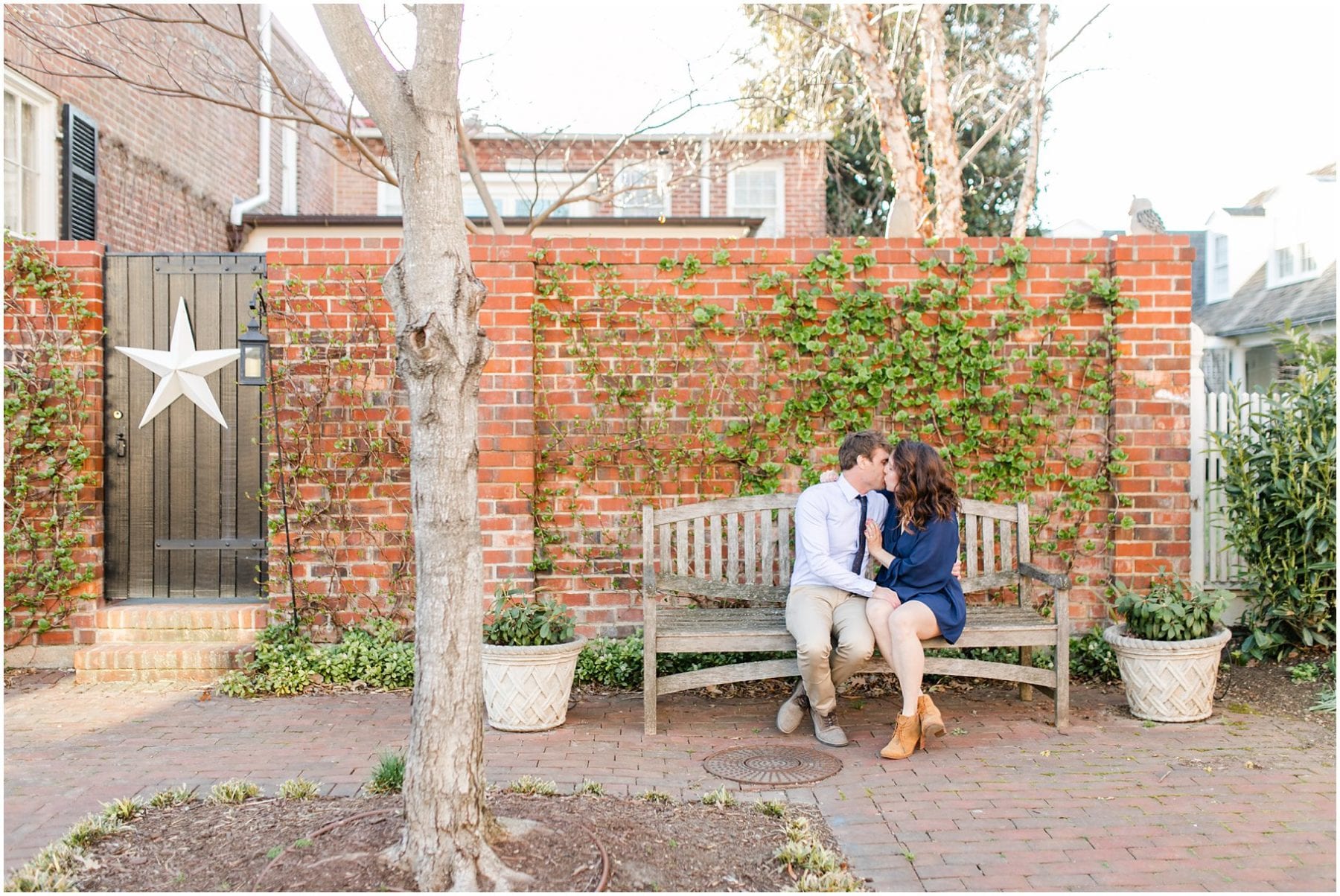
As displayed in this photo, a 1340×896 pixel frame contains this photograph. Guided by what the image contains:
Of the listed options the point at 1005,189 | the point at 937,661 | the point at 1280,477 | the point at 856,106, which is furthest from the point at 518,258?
the point at 1005,189

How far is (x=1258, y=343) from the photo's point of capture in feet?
56.6

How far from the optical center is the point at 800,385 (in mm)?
5762

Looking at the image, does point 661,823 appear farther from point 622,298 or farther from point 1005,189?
point 1005,189

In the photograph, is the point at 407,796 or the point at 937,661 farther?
the point at 937,661

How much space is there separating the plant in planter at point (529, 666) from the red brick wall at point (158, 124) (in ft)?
17.5

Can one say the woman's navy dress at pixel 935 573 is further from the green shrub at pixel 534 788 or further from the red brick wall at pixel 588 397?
the green shrub at pixel 534 788

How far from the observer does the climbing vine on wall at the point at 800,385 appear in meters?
5.70

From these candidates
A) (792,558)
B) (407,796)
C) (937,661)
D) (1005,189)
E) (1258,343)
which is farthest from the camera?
(1005,189)

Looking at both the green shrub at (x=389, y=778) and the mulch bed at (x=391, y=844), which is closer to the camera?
the mulch bed at (x=391, y=844)

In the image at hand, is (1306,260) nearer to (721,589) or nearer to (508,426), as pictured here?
(721,589)

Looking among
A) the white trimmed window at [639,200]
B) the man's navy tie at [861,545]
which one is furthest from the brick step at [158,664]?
the white trimmed window at [639,200]

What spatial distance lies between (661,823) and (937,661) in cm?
183

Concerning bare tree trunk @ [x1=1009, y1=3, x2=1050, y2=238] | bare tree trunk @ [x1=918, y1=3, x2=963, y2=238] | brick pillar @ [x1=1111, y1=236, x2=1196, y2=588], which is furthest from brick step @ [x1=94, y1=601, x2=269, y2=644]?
bare tree trunk @ [x1=1009, y1=3, x2=1050, y2=238]

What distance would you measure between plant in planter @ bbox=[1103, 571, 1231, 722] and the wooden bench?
0.35 m
